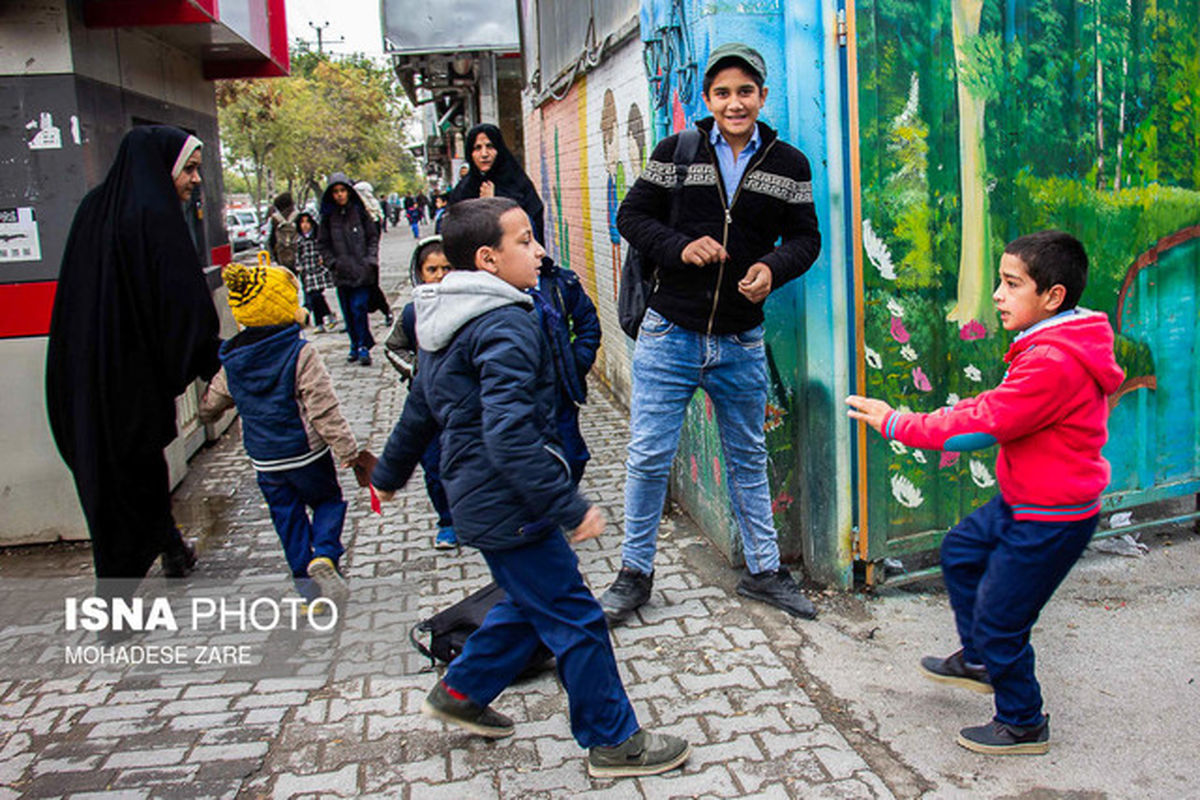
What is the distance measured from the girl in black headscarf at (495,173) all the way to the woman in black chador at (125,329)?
2060mm

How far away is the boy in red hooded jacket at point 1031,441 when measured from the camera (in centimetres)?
289

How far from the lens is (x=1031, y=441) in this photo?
2996 mm

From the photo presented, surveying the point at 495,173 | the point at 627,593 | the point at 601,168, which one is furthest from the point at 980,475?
the point at 601,168

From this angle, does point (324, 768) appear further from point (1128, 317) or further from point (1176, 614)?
point (1128, 317)

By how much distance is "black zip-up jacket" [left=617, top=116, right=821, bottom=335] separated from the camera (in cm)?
379

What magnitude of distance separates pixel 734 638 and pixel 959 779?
1.09m

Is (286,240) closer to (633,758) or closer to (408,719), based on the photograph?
(408,719)

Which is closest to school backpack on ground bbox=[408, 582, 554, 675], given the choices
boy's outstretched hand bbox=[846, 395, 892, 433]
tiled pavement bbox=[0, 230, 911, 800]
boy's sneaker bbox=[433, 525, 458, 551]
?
tiled pavement bbox=[0, 230, 911, 800]

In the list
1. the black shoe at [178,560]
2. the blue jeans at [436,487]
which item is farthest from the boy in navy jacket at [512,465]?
the black shoe at [178,560]

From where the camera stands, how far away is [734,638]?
3.95 metres

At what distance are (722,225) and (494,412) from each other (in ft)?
4.85

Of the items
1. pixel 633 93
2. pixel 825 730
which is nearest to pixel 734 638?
pixel 825 730

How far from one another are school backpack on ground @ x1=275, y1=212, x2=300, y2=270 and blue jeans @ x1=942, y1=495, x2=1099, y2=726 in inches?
443

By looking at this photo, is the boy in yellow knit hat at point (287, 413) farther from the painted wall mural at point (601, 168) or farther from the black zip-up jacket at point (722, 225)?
the painted wall mural at point (601, 168)
